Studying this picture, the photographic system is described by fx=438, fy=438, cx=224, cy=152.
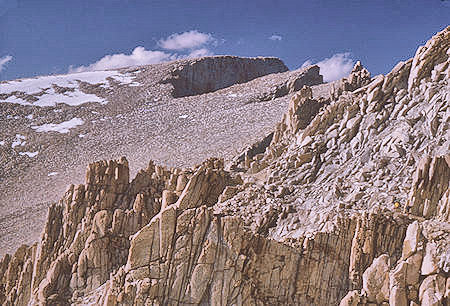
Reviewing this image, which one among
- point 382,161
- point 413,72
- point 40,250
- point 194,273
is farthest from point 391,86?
point 40,250

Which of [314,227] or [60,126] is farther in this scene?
[60,126]

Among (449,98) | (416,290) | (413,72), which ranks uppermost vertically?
(413,72)

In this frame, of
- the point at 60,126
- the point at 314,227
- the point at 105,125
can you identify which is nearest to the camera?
the point at 314,227

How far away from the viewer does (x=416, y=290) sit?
31.9ft

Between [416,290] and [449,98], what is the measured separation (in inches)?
304

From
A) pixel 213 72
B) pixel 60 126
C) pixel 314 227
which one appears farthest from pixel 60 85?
pixel 314 227

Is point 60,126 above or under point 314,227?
above

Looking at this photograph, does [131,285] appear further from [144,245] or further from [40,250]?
[40,250]

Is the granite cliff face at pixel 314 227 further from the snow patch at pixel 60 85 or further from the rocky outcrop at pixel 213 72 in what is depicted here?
the rocky outcrop at pixel 213 72

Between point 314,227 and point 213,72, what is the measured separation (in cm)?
7244

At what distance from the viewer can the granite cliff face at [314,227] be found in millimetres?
11445

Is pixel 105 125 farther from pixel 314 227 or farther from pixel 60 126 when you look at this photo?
pixel 314 227

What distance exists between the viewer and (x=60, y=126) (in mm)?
56594

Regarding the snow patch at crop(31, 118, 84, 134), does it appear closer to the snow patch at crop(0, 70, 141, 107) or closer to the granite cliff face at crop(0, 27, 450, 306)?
the snow patch at crop(0, 70, 141, 107)
